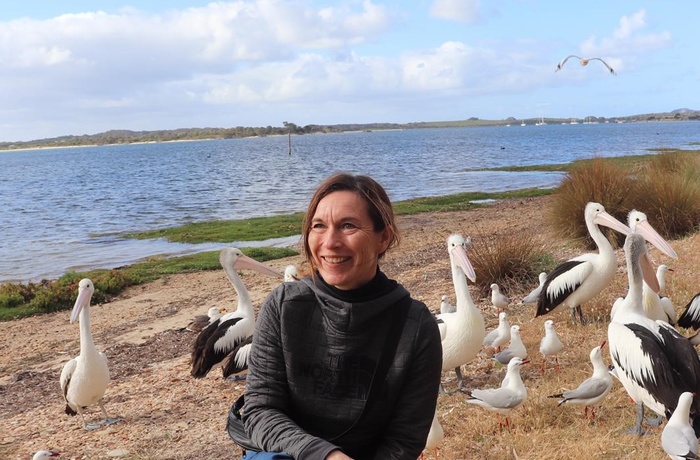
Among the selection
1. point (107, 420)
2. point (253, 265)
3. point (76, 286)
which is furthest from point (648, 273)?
point (76, 286)

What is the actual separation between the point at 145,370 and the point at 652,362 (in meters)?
6.05

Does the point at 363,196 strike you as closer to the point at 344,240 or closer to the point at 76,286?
the point at 344,240

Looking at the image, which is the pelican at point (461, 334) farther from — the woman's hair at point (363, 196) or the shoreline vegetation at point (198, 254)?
the shoreline vegetation at point (198, 254)

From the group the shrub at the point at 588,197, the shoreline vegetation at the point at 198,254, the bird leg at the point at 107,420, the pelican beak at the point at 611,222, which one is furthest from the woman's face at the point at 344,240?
the shoreline vegetation at the point at 198,254

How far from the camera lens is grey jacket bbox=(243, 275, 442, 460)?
233cm

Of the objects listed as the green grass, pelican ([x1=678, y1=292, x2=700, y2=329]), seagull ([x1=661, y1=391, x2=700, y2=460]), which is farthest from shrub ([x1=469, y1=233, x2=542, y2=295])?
the green grass

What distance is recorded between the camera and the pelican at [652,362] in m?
4.09

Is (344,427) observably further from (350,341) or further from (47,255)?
(47,255)

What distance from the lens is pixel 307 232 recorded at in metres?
2.45

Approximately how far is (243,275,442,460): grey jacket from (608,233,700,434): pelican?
235 centimetres

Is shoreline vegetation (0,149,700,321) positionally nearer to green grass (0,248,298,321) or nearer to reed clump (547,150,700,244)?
green grass (0,248,298,321)

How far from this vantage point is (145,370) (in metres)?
8.27

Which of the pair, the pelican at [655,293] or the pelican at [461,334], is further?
the pelican at [655,293]

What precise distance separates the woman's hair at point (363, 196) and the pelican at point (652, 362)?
2.58 metres
